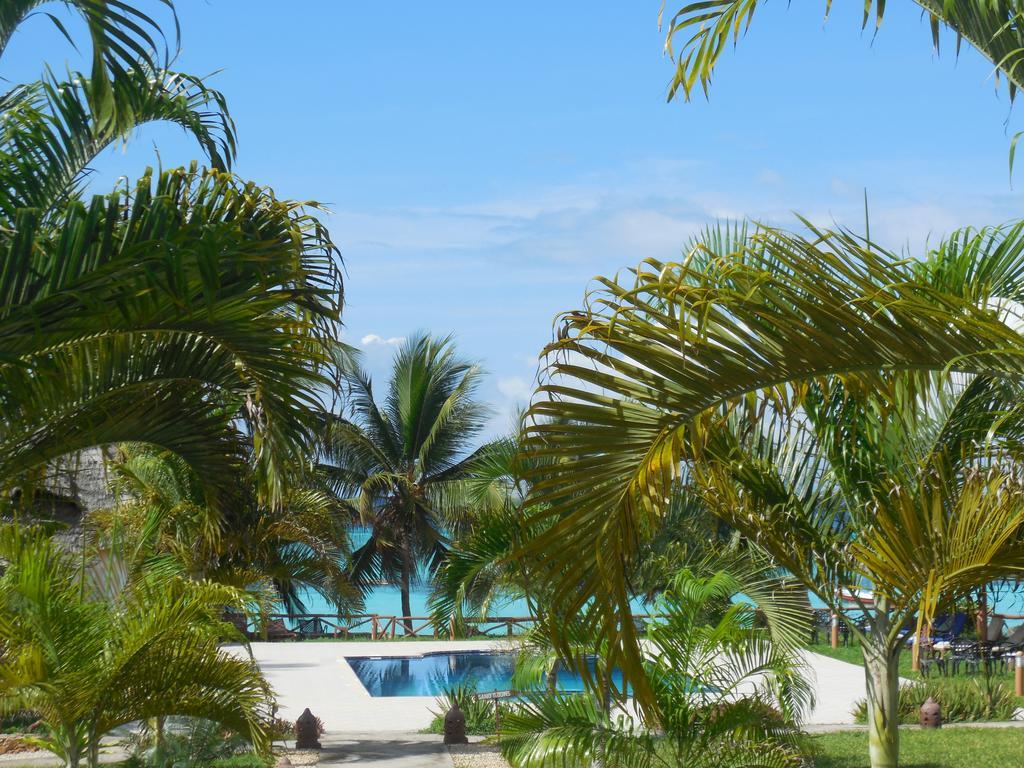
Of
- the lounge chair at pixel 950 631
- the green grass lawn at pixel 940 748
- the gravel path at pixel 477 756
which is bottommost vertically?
the green grass lawn at pixel 940 748

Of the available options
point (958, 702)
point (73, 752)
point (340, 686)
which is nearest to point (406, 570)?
point (340, 686)

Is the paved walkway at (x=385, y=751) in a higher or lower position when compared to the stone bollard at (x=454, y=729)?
lower

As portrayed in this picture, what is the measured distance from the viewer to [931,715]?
12.0m

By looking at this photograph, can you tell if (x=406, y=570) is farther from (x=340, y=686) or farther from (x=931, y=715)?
(x=931, y=715)

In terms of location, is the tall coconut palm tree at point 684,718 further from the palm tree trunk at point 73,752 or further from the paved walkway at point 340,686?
the paved walkway at point 340,686

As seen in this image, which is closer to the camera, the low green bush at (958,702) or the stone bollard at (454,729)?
the stone bollard at (454,729)

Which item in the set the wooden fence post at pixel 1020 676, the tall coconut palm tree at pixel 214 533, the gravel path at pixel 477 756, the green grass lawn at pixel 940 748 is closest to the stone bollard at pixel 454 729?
the gravel path at pixel 477 756

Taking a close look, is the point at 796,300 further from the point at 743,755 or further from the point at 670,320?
the point at 743,755

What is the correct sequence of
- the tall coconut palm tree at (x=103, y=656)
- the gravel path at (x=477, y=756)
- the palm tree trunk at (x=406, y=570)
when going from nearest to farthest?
the tall coconut palm tree at (x=103, y=656) → the gravel path at (x=477, y=756) → the palm tree trunk at (x=406, y=570)

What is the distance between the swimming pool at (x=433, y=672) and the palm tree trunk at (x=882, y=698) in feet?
37.7

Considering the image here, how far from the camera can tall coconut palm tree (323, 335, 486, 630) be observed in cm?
2455

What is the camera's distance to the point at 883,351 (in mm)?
3115

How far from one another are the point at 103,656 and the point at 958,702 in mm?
10004

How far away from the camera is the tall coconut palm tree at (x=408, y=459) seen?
80.5 feet
